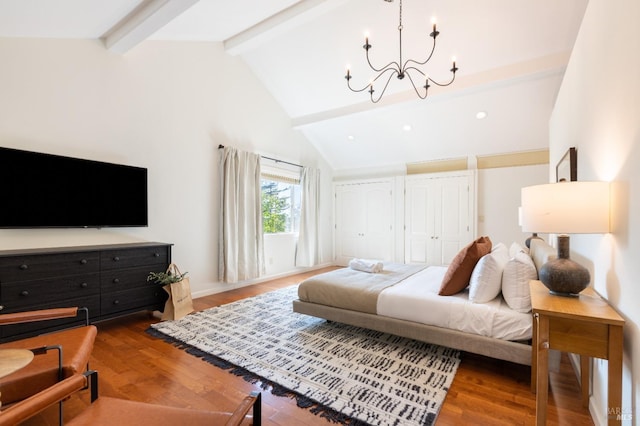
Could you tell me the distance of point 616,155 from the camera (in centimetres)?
141

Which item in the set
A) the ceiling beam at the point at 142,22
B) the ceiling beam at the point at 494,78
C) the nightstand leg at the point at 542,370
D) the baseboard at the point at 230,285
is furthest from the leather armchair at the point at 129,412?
the ceiling beam at the point at 494,78

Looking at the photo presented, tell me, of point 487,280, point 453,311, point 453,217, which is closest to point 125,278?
point 453,311

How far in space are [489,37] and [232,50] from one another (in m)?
3.46

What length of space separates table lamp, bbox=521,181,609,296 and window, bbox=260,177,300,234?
13.6 ft

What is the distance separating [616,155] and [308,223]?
4.89 metres

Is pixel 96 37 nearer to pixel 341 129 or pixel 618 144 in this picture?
pixel 341 129

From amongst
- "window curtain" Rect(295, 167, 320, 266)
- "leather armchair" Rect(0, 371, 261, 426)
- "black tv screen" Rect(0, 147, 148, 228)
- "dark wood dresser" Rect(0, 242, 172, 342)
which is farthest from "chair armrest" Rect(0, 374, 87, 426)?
"window curtain" Rect(295, 167, 320, 266)

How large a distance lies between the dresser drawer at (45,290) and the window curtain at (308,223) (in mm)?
→ 3564

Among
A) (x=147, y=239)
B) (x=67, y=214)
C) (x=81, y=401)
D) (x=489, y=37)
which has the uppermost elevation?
(x=489, y=37)

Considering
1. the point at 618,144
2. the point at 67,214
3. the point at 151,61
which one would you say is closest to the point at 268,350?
the point at 67,214

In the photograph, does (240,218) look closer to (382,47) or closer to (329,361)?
(329,361)

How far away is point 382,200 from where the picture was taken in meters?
6.38

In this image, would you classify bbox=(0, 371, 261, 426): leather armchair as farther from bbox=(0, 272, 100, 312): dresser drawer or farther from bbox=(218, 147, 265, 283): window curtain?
bbox=(218, 147, 265, 283): window curtain

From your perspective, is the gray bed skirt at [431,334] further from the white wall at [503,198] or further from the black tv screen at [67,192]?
the white wall at [503,198]
